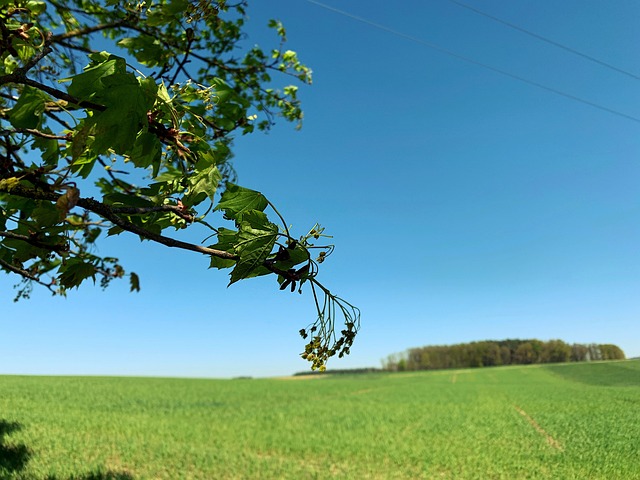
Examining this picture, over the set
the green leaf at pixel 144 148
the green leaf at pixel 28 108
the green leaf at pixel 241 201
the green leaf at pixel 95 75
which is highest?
the green leaf at pixel 28 108

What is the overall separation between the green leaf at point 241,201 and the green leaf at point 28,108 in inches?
37.7

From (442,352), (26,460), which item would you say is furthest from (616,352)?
(442,352)

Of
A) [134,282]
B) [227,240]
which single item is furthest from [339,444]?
[227,240]

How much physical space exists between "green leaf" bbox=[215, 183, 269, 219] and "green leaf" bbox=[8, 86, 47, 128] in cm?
96

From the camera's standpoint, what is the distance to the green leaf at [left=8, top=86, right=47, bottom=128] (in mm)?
1585

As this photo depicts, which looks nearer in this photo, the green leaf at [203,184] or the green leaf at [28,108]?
the green leaf at [203,184]

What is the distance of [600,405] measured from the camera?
1109 cm

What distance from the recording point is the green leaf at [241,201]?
1266mm

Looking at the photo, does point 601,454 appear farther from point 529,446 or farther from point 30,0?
point 30,0

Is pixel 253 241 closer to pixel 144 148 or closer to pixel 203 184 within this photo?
pixel 203 184

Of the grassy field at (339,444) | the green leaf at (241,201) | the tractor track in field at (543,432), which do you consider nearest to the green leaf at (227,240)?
the green leaf at (241,201)

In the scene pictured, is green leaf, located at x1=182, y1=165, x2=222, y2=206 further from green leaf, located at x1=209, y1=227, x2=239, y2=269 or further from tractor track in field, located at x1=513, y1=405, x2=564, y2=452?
tractor track in field, located at x1=513, y1=405, x2=564, y2=452

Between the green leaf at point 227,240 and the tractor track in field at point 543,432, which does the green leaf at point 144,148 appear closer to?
the green leaf at point 227,240

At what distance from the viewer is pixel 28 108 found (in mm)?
1619
